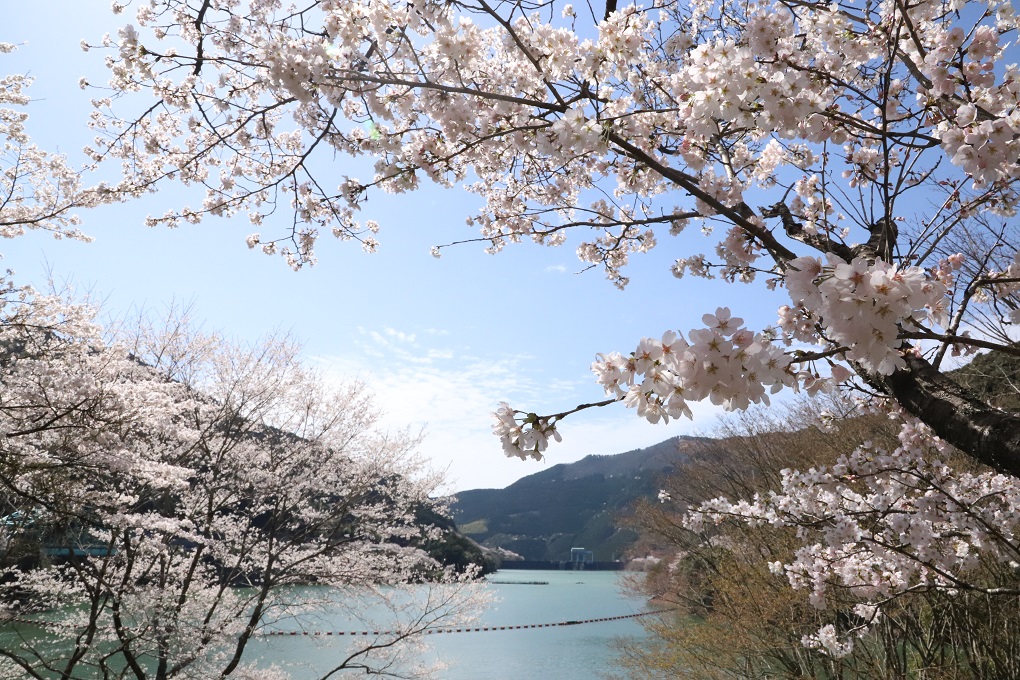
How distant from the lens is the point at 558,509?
376 feet

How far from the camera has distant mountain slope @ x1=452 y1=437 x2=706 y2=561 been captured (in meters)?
97.1

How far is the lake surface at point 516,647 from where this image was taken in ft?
38.5

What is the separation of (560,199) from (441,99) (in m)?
1.32

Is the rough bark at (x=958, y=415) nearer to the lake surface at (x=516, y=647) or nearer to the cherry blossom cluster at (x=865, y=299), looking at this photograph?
the cherry blossom cluster at (x=865, y=299)

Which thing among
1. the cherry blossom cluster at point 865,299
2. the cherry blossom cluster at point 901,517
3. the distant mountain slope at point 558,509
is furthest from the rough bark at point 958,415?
the distant mountain slope at point 558,509

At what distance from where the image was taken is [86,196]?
17.2ft

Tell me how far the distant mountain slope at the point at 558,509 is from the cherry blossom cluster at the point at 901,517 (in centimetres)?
8806

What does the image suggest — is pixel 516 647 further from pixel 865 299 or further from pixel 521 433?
pixel 865 299

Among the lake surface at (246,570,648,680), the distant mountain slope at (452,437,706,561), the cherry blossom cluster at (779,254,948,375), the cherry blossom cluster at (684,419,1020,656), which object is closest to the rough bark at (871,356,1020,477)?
the cherry blossom cluster at (779,254,948,375)

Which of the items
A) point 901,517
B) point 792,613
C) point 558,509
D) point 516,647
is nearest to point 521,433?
point 901,517

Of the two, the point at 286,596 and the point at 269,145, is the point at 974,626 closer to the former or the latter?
the point at 269,145

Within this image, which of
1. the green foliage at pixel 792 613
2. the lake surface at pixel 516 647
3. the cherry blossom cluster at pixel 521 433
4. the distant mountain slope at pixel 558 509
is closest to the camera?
the cherry blossom cluster at pixel 521 433

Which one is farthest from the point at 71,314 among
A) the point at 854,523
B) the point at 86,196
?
the point at 854,523

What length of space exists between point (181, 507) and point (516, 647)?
37.2ft
